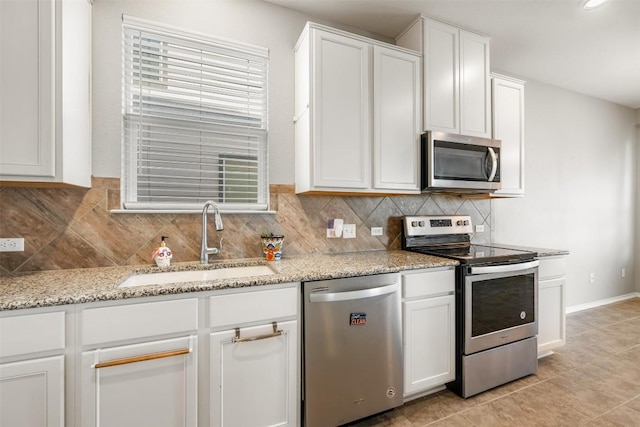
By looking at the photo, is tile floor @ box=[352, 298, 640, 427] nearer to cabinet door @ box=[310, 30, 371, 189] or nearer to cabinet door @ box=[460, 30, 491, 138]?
cabinet door @ box=[310, 30, 371, 189]

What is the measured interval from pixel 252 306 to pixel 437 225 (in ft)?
6.19

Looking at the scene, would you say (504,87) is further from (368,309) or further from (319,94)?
(368,309)

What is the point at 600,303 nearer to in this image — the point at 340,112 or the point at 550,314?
the point at 550,314

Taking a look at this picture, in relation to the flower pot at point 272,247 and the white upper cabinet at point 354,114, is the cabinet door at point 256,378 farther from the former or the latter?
the white upper cabinet at point 354,114

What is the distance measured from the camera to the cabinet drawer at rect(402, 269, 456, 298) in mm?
1896

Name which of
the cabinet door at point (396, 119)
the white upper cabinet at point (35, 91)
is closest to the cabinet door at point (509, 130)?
the cabinet door at point (396, 119)

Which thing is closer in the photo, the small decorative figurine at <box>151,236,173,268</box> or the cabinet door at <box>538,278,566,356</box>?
the small decorative figurine at <box>151,236,173,268</box>

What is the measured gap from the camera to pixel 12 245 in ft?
5.27

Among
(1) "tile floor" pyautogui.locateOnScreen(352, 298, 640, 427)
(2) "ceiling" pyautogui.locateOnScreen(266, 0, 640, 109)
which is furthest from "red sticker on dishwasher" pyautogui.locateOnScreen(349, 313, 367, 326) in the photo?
(2) "ceiling" pyautogui.locateOnScreen(266, 0, 640, 109)

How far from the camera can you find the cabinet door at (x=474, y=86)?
244 centimetres

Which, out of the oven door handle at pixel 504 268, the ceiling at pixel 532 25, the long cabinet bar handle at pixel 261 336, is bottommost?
the long cabinet bar handle at pixel 261 336

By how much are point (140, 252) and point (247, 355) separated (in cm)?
97

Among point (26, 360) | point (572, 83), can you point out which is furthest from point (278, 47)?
point (572, 83)

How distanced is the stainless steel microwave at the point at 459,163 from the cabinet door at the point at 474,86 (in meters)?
0.14
